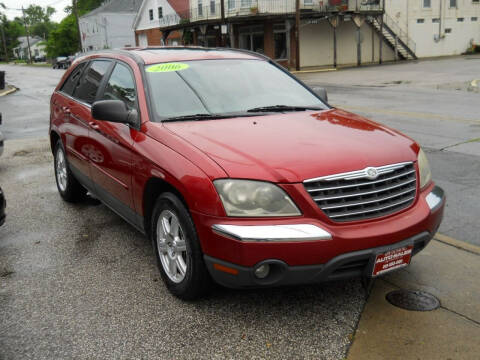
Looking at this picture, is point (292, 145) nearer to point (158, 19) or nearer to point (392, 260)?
point (392, 260)

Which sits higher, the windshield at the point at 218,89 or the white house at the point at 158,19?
the white house at the point at 158,19

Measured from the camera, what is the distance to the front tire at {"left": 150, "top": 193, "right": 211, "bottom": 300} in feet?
10.3

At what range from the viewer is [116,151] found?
13.4ft

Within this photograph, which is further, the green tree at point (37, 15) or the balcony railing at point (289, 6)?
the green tree at point (37, 15)

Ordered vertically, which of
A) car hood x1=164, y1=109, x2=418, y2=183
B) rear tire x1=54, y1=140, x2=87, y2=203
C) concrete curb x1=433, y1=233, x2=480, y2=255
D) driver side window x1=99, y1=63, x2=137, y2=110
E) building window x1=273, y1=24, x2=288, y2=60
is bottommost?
concrete curb x1=433, y1=233, x2=480, y2=255

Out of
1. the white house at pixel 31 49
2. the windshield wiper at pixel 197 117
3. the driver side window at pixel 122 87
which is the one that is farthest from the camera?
the white house at pixel 31 49

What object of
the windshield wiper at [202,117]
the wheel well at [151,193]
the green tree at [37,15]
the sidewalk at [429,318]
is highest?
the green tree at [37,15]

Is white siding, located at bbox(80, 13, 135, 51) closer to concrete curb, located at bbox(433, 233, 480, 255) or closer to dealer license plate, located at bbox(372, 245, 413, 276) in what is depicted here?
concrete curb, located at bbox(433, 233, 480, 255)

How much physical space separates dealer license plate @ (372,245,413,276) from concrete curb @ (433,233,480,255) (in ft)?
4.35

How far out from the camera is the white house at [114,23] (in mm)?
60750

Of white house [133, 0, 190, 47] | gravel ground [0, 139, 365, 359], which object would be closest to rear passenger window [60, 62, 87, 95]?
gravel ground [0, 139, 365, 359]

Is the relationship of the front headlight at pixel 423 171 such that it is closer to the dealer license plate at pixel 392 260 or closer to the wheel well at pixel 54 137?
the dealer license plate at pixel 392 260

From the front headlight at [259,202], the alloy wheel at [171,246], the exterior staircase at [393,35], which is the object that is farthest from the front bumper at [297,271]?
the exterior staircase at [393,35]

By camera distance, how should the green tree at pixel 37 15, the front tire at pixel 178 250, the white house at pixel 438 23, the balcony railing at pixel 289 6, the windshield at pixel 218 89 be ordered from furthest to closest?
the green tree at pixel 37 15 → the white house at pixel 438 23 → the balcony railing at pixel 289 6 → the windshield at pixel 218 89 → the front tire at pixel 178 250
